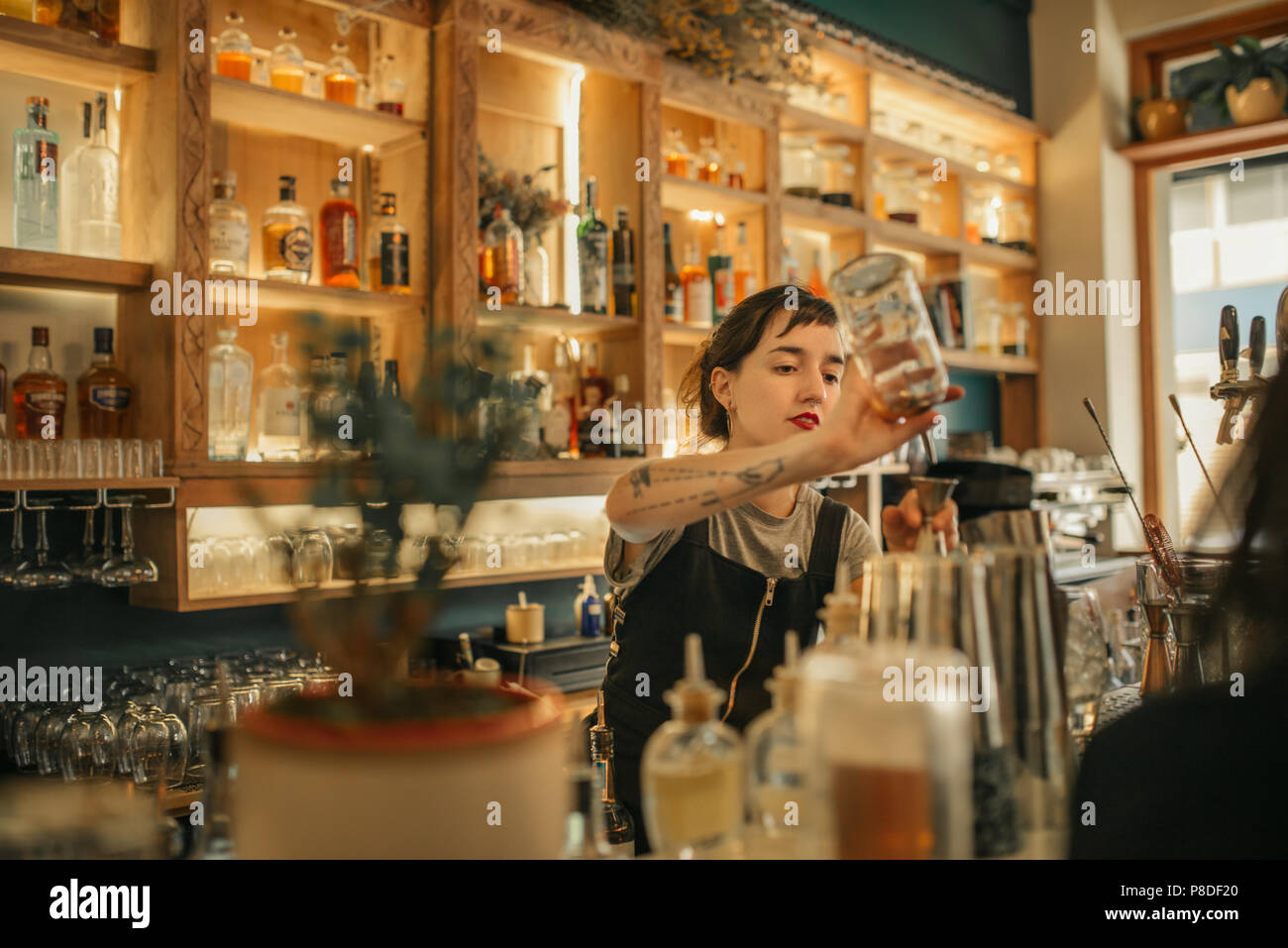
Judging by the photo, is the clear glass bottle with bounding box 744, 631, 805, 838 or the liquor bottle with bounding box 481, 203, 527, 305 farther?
the liquor bottle with bounding box 481, 203, 527, 305

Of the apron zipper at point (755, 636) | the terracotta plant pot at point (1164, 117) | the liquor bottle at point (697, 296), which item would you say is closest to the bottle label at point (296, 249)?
the liquor bottle at point (697, 296)

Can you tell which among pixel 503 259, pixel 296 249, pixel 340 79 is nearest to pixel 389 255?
pixel 296 249

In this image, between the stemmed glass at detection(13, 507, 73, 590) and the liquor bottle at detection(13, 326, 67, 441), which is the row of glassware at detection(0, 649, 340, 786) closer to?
the stemmed glass at detection(13, 507, 73, 590)

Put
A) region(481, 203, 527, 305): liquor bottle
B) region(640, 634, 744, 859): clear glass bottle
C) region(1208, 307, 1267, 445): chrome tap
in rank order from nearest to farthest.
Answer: region(640, 634, 744, 859): clear glass bottle, region(1208, 307, 1267, 445): chrome tap, region(481, 203, 527, 305): liquor bottle

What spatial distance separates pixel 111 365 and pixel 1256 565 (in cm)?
232

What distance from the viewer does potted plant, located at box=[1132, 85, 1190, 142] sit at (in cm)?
502

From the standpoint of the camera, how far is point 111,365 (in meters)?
2.34

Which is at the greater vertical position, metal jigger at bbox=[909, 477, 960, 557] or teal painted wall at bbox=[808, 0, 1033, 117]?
teal painted wall at bbox=[808, 0, 1033, 117]

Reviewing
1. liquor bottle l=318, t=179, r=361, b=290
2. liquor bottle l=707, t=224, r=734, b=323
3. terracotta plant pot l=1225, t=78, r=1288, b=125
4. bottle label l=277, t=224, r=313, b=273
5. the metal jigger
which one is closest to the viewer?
the metal jigger

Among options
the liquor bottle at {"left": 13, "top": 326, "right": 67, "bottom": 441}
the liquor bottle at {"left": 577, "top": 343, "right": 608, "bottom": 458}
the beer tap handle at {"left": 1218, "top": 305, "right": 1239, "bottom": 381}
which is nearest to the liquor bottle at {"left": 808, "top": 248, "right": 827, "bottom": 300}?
the liquor bottle at {"left": 577, "top": 343, "right": 608, "bottom": 458}

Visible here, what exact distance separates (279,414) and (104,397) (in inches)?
16.6

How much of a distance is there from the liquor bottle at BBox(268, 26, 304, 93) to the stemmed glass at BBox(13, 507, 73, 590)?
48.5 inches

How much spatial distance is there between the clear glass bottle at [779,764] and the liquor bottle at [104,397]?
2.01 metres
